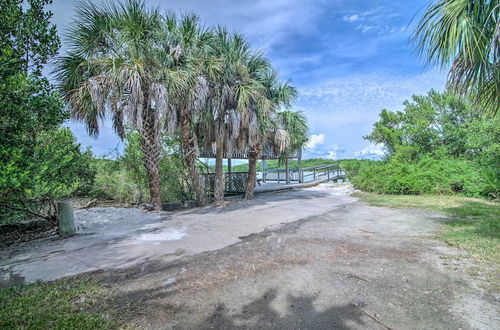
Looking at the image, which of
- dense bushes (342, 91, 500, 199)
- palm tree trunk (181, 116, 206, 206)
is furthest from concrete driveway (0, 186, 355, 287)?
dense bushes (342, 91, 500, 199)

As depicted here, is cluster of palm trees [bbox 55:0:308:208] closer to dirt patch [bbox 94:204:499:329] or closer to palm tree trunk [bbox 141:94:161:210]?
palm tree trunk [bbox 141:94:161:210]

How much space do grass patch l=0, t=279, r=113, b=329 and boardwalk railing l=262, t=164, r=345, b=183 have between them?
16830mm

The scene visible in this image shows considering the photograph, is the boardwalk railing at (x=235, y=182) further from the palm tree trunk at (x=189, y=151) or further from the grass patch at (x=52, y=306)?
the grass patch at (x=52, y=306)

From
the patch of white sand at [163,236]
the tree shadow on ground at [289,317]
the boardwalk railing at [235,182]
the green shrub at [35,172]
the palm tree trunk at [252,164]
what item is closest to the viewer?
the tree shadow on ground at [289,317]

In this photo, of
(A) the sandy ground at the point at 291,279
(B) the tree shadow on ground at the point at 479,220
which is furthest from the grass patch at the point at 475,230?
(A) the sandy ground at the point at 291,279

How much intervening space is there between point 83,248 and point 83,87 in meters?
4.38

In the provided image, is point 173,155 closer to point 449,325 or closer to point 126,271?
point 126,271

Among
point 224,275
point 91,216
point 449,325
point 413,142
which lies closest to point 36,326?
point 224,275

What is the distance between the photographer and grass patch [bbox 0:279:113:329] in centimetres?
211

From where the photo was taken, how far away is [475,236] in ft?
14.2

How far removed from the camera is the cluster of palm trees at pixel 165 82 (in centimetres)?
674

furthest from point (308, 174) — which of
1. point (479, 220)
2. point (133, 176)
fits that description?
point (479, 220)

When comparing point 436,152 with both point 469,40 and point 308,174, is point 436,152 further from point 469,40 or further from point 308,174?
point 469,40

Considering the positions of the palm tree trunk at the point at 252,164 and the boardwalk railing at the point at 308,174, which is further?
the boardwalk railing at the point at 308,174
